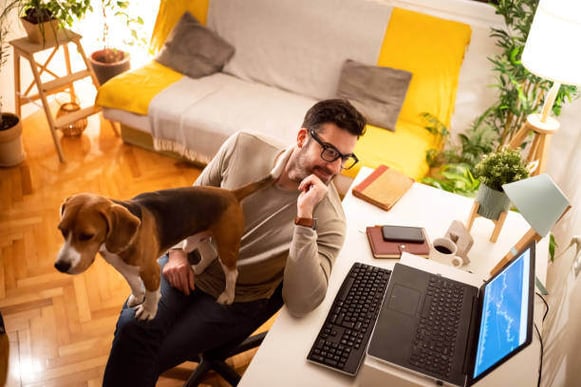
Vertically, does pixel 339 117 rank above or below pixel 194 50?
above

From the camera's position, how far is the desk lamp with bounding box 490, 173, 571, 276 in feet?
4.91

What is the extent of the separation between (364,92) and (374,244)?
1.55 metres

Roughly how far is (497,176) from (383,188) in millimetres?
436

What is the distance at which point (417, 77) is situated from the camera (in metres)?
3.13

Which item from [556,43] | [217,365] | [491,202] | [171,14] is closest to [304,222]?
[491,202]

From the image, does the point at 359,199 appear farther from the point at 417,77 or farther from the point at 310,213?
the point at 417,77

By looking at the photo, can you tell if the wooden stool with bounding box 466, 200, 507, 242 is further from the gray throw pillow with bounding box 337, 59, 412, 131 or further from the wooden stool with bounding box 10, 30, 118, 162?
the wooden stool with bounding box 10, 30, 118, 162

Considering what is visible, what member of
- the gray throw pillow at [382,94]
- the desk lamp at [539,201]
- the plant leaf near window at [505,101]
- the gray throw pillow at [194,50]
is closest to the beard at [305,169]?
the desk lamp at [539,201]

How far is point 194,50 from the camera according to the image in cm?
339

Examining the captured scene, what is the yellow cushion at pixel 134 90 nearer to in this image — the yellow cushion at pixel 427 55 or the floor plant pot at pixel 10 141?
the floor plant pot at pixel 10 141

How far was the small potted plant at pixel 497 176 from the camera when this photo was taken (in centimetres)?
174

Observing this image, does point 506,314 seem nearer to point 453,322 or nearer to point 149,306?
point 453,322

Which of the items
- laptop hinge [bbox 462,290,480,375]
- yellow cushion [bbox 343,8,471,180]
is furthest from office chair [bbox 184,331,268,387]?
yellow cushion [bbox 343,8,471,180]

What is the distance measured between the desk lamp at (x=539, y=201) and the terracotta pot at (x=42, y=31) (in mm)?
2647
